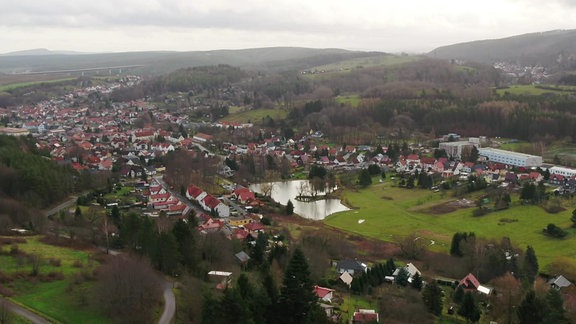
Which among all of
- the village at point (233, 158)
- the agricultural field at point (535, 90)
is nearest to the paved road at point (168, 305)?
the village at point (233, 158)

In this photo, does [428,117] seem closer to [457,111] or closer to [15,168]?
[457,111]

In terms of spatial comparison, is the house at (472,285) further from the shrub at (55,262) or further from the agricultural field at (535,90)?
the agricultural field at (535,90)

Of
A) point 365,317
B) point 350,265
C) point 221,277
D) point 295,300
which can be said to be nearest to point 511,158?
point 350,265

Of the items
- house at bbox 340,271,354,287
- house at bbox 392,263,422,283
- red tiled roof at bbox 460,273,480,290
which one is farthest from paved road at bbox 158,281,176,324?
red tiled roof at bbox 460,273,480,290

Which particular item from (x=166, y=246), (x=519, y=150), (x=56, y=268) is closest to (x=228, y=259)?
(x=166, y=246)

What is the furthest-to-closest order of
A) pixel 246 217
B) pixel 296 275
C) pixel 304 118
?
pixel 304 118 < pixel 246 217 < pixel 296 275

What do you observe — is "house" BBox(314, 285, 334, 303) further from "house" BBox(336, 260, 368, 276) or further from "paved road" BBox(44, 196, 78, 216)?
"paved road" BBox(44, 196, 78, 216)
